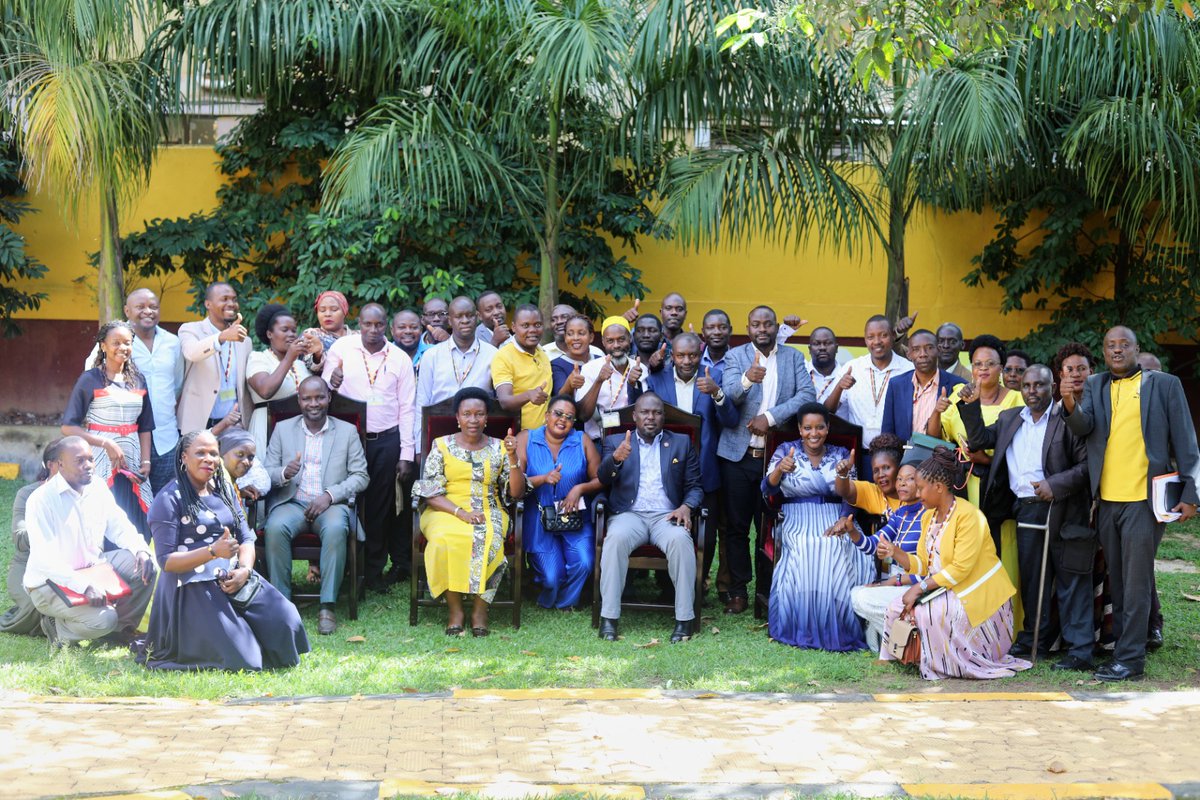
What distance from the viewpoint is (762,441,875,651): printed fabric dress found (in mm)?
7395

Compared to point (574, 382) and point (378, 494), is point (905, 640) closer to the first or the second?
point (574, 382)

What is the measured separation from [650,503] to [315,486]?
81.4 inches

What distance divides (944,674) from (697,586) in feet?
5.08

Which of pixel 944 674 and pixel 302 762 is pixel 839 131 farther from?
pixel 302 762

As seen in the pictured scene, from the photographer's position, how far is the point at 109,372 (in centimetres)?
734

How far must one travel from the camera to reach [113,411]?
7.32 m

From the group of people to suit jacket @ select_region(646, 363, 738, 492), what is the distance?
0.7 inches

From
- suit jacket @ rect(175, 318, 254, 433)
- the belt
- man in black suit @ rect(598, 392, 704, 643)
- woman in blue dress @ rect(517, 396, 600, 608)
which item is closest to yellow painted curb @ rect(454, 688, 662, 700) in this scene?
man in black suit @ rect(598, 392, 704, 643)

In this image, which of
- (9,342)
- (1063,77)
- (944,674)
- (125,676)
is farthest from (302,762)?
(9,342)

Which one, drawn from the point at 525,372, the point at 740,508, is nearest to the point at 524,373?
the point at 525,372

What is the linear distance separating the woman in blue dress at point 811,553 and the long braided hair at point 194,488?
3118 mm

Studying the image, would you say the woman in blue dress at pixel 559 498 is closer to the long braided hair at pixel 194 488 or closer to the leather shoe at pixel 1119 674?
the long braided hair at pixel 194 488

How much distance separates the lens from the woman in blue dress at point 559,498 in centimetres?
807

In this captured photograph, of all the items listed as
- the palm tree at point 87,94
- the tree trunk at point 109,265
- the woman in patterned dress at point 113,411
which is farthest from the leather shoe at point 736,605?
the tree trunk at point 109,265
